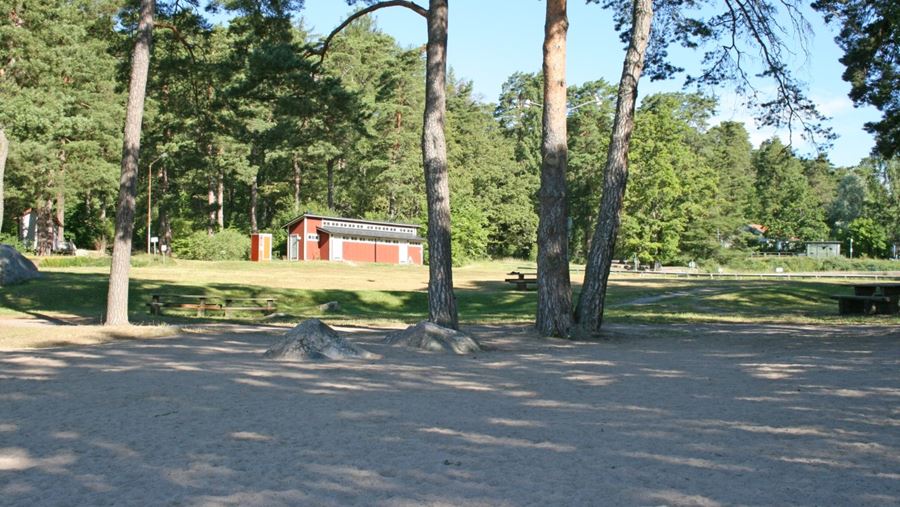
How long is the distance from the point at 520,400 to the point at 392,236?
54.4 meters

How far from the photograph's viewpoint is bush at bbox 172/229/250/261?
5553cm

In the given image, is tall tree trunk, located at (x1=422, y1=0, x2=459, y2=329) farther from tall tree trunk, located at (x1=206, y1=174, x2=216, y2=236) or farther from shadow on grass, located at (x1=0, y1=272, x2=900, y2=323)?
tall tree trunk, located at (x1=206, y1=174, x2=216, y2=236)

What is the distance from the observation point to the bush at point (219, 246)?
55.5 metres

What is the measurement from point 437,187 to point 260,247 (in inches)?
1690

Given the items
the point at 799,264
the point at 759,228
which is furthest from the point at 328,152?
the point at 759,228

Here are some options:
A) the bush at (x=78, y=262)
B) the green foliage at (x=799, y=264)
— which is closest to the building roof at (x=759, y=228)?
the green foliage at (x=799, y=264)

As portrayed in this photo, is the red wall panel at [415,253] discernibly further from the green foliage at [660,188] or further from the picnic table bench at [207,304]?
the picnic table bench at [207,304]

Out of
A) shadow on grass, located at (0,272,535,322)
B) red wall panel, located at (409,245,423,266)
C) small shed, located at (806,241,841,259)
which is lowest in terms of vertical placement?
shadow on grass, located at (0,272,535,322)

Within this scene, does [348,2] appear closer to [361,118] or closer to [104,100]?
[361,118]

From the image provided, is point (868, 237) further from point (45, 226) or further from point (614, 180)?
point (45, 226)

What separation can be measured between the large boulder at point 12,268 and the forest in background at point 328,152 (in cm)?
443

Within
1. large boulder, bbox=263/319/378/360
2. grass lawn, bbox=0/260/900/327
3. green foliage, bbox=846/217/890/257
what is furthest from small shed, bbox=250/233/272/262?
green foliage, bbox=846/217/890/257

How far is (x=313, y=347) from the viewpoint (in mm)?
11273

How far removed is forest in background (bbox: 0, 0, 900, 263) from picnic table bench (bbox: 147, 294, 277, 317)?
4782mm
